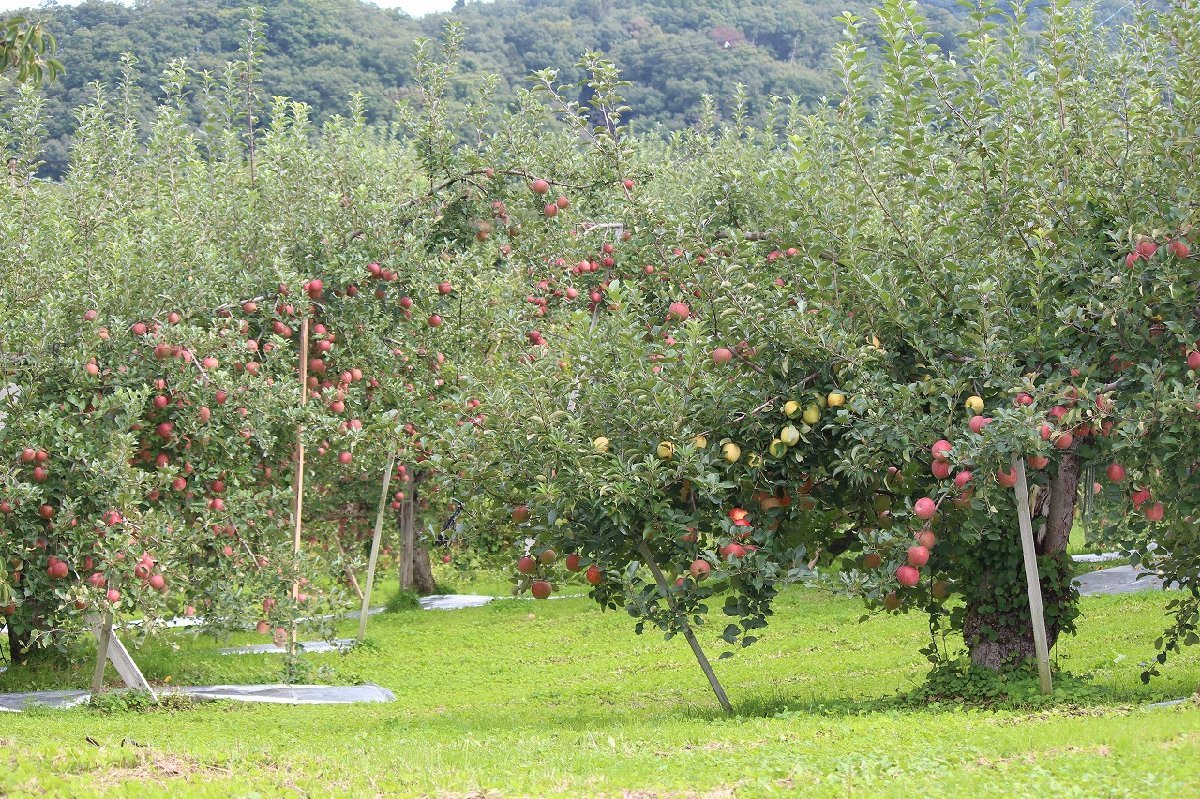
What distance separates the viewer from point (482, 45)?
61.3 metres

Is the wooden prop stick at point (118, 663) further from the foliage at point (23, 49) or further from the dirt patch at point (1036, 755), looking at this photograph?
the dirt patch at point (1036, 755)

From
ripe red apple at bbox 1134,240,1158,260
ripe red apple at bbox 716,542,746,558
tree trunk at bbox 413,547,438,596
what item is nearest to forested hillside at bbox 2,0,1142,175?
tree trunk at bbox 413,547,438,596

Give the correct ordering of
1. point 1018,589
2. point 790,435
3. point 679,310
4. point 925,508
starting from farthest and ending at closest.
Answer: point 1018,589 < point 679,310 < point 790,435 < point 925,508

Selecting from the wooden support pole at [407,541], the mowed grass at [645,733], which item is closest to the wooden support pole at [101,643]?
the mowed grass at [645,733]

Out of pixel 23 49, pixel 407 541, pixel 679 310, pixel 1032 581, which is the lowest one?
pixel 407 541

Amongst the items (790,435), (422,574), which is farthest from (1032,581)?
(422,574)

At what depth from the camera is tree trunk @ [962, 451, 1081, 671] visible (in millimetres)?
9625

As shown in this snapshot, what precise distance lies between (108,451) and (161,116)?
6713 mm

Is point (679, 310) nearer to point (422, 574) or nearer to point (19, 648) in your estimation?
point (19, 648)

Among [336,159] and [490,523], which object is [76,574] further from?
[336,159]

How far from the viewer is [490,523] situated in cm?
995

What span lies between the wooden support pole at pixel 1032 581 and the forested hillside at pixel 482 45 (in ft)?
70.4

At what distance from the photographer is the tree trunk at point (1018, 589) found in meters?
9.62

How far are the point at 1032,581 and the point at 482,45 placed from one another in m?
56.5
